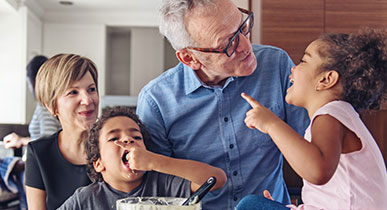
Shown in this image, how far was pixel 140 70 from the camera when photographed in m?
6.66

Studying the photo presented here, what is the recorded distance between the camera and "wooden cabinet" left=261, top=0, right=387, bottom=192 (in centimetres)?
258

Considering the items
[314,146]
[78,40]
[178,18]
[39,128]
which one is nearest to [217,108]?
[178,18]

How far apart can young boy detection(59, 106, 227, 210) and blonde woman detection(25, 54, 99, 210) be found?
0.09 meters

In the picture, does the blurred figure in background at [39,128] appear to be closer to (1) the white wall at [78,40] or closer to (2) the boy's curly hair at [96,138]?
(2) the boy's curly hair at [96,138]

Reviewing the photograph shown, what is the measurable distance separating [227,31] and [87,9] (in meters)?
5.18

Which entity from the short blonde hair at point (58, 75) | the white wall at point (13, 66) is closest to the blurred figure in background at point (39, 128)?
the short blonde hair at point (58, 75)

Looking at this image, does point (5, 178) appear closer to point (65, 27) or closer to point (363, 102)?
point (363, 102)

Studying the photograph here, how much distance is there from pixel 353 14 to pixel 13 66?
4025mm

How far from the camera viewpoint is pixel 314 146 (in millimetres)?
967

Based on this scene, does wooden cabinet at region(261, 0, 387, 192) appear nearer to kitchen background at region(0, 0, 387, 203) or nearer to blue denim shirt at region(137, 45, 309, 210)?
kitchen background at region(0, 0, 387, 203)

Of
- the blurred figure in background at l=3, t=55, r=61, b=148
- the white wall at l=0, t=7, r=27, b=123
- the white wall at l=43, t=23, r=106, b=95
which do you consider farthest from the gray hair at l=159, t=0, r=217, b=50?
the white wall at l=43, t=23, r=106, b=95

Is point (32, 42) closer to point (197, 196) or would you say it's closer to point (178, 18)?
point (178, 18)

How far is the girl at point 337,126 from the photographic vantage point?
970 mm

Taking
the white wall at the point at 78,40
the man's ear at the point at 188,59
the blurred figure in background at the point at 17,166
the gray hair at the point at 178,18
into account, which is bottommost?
the blurred figure in background at the point at 17,166
